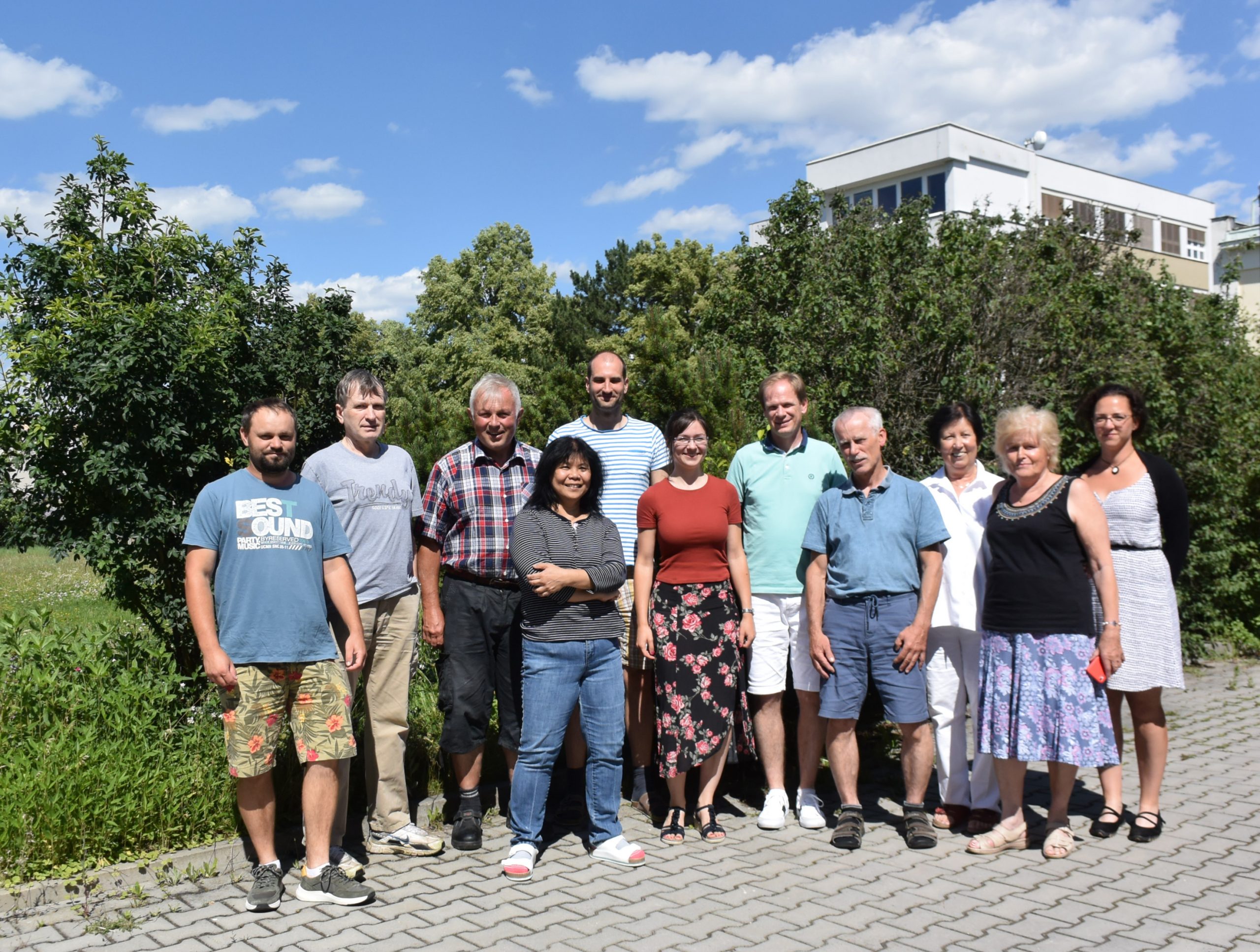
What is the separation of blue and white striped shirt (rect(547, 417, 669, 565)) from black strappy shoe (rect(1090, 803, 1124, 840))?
2.62 meters

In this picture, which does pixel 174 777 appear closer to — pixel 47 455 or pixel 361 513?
pixel 361 513

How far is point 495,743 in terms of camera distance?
19.4 feet

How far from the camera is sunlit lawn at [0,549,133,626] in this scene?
956 centimetres

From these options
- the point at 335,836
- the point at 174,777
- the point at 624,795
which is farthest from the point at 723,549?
the point at 174,777

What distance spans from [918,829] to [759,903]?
1116 millimetres

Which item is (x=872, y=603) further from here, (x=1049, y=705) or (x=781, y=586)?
(x=1049, y=705)

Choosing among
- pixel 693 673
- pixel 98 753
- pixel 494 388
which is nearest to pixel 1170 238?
pixel 693 673

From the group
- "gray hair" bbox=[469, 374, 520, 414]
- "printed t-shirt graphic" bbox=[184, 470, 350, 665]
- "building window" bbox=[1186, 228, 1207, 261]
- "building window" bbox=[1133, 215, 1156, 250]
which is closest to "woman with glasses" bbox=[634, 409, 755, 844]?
"gray hair" bbox=[469, 374, 520, 414]

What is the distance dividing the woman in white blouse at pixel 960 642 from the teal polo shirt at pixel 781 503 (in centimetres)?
61

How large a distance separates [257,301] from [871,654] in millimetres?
4596

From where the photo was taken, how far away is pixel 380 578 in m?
4.59

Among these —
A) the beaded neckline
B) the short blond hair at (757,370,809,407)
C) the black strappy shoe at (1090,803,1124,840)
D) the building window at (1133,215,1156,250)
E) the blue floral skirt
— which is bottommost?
the black strappy shoe at (1090,803,1124,840)

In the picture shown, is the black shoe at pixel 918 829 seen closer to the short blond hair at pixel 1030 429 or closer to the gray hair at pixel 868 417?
the short blond hair at pixel 1030 429

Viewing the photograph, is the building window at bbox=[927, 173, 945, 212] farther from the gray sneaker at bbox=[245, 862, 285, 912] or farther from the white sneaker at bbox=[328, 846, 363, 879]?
the gray sneaker at bbox=[245, 862, 285, 912]
